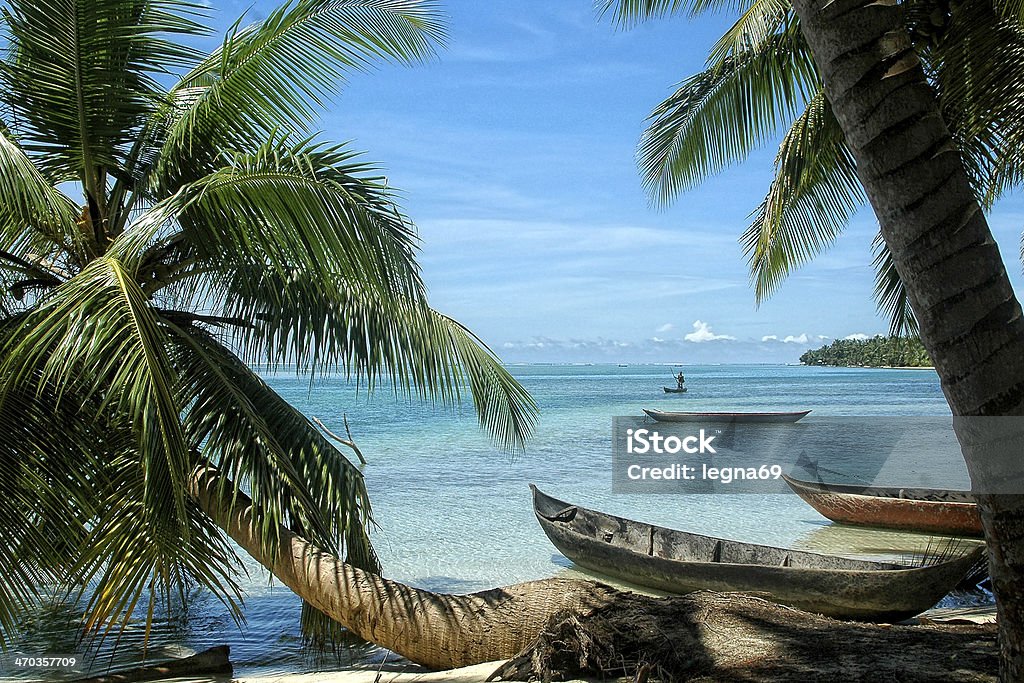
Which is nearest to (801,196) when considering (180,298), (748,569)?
(748,569)

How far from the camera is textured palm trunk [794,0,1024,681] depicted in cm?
286

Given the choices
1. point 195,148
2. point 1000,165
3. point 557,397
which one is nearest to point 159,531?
point 195,148

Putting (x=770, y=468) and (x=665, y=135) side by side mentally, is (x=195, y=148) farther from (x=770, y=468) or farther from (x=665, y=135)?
(x=770, y=468)

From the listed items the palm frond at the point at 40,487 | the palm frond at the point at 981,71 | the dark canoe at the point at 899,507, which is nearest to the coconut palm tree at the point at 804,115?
the palm frond at the point at 981,71

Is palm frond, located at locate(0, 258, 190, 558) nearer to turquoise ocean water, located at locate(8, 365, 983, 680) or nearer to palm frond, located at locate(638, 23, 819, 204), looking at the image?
turquoise ocean water, located at locate(8, 365, 983, 680)

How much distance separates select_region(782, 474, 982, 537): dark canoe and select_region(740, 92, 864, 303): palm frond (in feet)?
13.5

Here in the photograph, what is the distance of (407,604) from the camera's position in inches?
218

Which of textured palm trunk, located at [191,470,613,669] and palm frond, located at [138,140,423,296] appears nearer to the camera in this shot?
palm frond, located at [138,140,423,296]

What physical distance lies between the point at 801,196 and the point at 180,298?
24.4 feet

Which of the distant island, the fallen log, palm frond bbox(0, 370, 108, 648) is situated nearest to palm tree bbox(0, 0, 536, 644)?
palm frond bbox(0, 370, 108, 648)

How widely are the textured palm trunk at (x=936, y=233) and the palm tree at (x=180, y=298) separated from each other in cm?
254

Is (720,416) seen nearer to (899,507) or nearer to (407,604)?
(899,507)

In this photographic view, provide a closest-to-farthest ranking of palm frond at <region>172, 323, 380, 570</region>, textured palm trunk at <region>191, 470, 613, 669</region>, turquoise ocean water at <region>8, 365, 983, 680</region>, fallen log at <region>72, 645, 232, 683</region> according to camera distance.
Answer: palm frond at <region>172, 323, 380, 570</region> < textured palm trunk at <region>191, 470, 613, 669</region> < fallen log at <region>72, 645, 232, 683</region> < turquoise ocean water at <region>8, 365, 983, 680</region>

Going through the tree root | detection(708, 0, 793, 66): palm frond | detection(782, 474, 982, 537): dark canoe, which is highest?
detection(708, 0, 793, 66): palm frond
